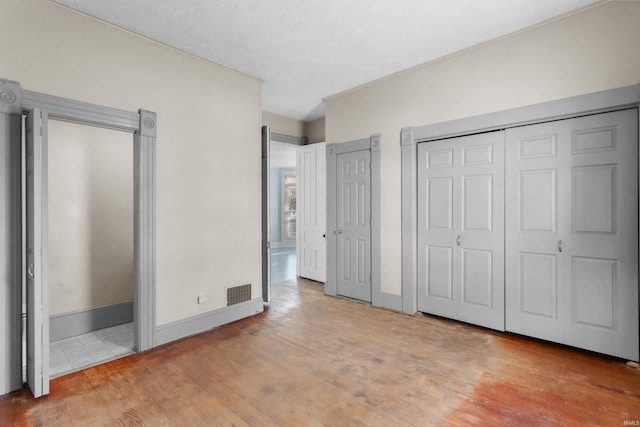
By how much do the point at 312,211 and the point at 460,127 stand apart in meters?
3.07

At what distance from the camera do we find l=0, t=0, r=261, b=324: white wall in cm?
264

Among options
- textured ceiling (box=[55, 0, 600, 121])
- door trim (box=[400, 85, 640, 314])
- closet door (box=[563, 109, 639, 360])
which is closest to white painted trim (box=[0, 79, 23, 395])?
textured ceiling (box=[55, 0, 600, 121])

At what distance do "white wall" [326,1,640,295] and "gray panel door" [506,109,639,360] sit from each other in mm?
394

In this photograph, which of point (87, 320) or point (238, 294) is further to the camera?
point (238, 294)

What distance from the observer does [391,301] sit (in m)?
4.36

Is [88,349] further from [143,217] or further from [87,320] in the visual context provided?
[143,217]

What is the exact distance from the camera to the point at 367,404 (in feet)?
7.42

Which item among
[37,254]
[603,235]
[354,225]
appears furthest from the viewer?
[354,225]

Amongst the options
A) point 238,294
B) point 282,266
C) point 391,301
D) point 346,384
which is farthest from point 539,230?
point 282,266

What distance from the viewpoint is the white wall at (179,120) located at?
2641 millimetres

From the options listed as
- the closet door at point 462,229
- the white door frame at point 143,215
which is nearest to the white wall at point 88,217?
the white door frame at point 143,215

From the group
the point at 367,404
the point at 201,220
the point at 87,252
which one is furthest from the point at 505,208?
the point at 87,252

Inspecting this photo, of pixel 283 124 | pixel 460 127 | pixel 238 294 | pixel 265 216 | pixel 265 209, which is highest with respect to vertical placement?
pixel 283 124

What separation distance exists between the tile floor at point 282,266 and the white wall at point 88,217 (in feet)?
8.71
